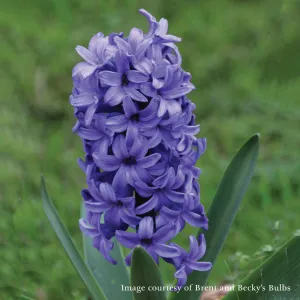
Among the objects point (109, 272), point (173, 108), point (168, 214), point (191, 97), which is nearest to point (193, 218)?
point (168, 214)

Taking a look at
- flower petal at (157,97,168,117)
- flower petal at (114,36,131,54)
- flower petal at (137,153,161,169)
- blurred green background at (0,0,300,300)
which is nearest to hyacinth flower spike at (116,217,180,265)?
flower petal at (137,153,161,169)

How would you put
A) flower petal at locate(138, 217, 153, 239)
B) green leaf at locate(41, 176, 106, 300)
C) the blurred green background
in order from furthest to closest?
the blurred green background
green leaf at locate(41, 176, 106, 300)
flower petal at locate(138, 217, 153, 239)

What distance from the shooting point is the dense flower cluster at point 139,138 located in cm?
138

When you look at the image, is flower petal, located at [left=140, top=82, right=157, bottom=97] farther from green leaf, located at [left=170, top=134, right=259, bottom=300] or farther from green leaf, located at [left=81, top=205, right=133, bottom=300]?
green leaf, located at [left=81, top=205, right=133, bottom=300]

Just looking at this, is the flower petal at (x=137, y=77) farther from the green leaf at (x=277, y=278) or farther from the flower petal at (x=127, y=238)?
the green leaf at (x=277, y=278)

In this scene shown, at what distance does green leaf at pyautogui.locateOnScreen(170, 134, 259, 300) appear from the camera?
5.32ft

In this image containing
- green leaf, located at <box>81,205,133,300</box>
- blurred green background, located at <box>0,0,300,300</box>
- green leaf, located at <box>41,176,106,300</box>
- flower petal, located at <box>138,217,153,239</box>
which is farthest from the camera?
blurred green background, located at <box>0,0,300,300</box>

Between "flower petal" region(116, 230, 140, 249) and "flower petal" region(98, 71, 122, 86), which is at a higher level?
"flower petal" region(98, 71, 122, 86)

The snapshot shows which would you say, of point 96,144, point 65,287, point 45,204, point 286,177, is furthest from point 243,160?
point 286,177

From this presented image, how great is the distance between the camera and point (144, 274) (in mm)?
Result: 1358

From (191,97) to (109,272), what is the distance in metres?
2.18

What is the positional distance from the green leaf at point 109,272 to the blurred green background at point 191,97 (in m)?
0.32

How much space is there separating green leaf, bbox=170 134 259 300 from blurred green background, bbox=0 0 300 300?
1.97ft

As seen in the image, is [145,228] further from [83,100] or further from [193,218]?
[83,100]
